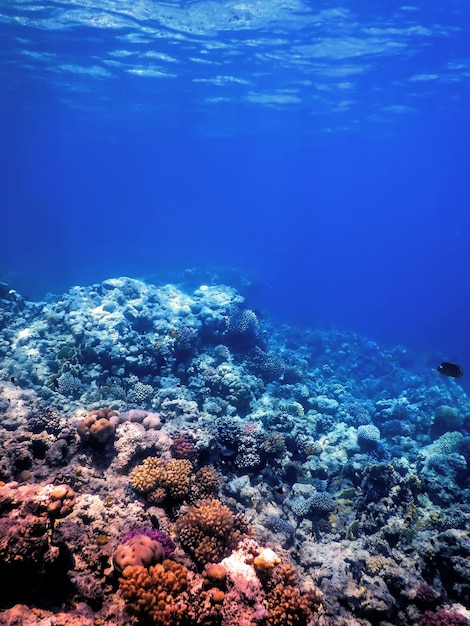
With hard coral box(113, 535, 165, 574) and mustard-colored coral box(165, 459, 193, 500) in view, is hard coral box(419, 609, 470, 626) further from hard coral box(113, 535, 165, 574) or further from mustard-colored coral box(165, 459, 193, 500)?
mustard-colored coral box(165, 459, 193, 500)

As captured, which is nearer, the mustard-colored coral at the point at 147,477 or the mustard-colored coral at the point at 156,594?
the mustard-colored coral at the point at 156,594

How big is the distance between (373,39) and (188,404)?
2425 centimetres

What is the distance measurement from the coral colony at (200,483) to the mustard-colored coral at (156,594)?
1 centimetres

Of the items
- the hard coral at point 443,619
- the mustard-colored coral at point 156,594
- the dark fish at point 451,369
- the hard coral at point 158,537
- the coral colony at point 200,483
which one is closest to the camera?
the mustard-colored coral at point 156,594

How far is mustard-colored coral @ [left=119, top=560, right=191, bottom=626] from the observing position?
3807 millimetres

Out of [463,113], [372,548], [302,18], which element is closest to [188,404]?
[372,548]

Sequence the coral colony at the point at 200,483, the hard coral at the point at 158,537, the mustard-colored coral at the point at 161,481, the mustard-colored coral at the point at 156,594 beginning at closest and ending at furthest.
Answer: the mustard-colored coral at the point at 156,594, the coral colony at the point at 200,483, the hard coral at the point at 158,537, the mustard-colored coral at the point at 161,481

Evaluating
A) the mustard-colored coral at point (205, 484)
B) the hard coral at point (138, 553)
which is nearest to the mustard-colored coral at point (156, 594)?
the hard coral at point (138, 553)

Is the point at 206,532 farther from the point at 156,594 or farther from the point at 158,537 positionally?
the point at 156,594

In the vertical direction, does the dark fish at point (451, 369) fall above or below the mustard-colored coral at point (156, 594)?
above

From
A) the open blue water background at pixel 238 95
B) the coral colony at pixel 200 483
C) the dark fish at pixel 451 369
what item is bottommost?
the coral colony at pixel 200 483

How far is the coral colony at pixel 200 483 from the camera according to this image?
4207 millimetres

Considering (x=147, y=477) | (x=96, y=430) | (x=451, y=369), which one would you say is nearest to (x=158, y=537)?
(x=147, y=477)

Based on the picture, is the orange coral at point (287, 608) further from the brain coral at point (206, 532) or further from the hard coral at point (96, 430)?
the hard coral at point (96, 430)
